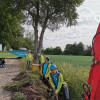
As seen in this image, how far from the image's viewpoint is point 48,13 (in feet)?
71.7

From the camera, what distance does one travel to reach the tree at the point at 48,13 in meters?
20.5

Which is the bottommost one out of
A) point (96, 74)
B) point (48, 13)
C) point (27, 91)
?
point (27, 91)

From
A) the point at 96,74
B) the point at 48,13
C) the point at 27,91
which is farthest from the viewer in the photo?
the point at 48,13

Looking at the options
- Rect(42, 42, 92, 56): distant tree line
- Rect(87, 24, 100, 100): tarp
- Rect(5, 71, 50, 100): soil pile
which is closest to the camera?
Rect(87, 24, 100, 100): tarp

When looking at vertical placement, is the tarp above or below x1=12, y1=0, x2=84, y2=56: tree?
below

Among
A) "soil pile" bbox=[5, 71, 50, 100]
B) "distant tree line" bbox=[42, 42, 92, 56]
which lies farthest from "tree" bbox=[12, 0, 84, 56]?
"distant tree line" bbox=[42, 42, 92, 56]

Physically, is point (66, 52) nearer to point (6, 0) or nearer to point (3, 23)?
point (3, 23)

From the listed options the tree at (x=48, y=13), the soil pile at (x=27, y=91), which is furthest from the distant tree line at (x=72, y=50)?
the soil pile at (x=27, y=91)

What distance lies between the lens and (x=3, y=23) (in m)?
29.9

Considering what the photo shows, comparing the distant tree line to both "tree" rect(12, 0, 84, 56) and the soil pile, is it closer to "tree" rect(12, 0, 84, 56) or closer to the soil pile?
"tree" rect(12, 0, 84, 56)

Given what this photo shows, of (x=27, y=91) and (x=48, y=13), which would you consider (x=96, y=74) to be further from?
(x=48, y=13)

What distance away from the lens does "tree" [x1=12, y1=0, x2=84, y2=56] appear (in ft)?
67.2

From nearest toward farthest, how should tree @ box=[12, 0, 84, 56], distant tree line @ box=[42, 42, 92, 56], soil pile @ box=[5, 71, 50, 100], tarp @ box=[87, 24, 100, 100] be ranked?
tarp @ box=[87, 24, 100, 100], soil pile @ box=[5, 71, 50, 100], tree @ box=[12, 0, 84, 56], distant tree line @ box=[42, 42, 92, 56]

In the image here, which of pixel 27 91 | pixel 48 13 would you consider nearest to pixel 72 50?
pixel 48 13
